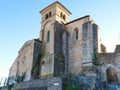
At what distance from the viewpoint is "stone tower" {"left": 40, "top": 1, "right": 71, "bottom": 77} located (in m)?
33.9

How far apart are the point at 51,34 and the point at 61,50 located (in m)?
3.39

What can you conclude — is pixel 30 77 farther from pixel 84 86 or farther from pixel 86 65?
pixel 84 86

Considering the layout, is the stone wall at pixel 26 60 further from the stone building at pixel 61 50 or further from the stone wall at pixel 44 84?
the stone wall at pixel 44 84

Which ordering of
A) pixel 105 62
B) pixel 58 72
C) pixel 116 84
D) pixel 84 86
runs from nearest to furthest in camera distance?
pixel 84 86 → pixel 116 84 → pixel 105 62 → pixel 58 72

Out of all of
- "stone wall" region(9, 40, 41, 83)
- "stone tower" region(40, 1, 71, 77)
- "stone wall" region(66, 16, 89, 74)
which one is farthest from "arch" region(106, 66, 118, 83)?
"stone wall" region(9, 40, 41, 83)

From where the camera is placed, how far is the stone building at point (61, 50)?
31.2 meters

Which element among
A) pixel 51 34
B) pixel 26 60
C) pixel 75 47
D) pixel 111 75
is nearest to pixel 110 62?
pixel 111 75

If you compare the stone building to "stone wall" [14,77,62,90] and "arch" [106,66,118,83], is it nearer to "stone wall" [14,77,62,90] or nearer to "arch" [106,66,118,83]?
"arch" [106,66,118,83]

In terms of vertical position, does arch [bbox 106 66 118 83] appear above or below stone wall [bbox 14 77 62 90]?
above

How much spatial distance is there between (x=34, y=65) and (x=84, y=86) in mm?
12776

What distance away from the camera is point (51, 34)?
36.5m

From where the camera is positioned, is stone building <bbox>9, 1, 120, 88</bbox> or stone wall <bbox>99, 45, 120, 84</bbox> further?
stone building <bbox>9, 1, 120, 88</bbox>

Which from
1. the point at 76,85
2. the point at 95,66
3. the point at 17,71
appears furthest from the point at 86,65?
the point at 17,71

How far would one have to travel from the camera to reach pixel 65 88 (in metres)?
23.4
